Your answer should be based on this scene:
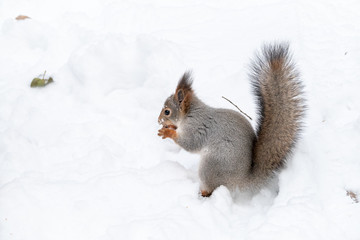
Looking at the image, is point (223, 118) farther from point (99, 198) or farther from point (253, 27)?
point (253, 27)

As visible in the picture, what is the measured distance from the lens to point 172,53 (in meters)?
3.41

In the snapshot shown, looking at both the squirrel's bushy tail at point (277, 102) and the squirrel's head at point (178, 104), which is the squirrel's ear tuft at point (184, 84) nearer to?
the squirrel's head at point (178, 104)

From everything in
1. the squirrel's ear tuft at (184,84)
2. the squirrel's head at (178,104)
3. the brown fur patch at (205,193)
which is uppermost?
the squirrel's ear tuft at (184,84)

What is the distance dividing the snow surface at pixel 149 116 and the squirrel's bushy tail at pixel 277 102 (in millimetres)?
134

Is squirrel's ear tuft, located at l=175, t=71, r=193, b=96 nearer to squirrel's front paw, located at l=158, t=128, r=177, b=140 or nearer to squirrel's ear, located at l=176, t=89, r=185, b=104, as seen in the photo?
squirrel's ear, located at l=176, t=89, r=185, b=104

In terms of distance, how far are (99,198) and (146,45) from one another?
5.83ft

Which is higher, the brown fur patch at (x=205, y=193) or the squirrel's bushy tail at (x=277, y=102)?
the squirrel's bushy tail at (x=277, y=102)

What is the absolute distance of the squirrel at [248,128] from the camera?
2.13m

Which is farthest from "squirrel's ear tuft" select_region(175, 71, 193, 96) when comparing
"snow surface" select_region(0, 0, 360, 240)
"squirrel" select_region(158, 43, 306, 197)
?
"snow surface" select_region(0, 0, 360, 240)

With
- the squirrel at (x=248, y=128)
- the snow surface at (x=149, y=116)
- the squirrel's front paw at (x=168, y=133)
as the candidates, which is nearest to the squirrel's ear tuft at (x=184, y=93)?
the squirrel at (x=248, y=128)

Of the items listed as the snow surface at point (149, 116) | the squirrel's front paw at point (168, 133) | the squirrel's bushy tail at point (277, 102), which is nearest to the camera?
the snow surface at point (149, 116)

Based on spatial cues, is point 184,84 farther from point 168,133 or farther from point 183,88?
point 168,133

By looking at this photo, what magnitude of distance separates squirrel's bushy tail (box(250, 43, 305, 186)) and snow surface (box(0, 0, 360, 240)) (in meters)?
0.13

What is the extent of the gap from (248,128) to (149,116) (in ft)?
2.98
